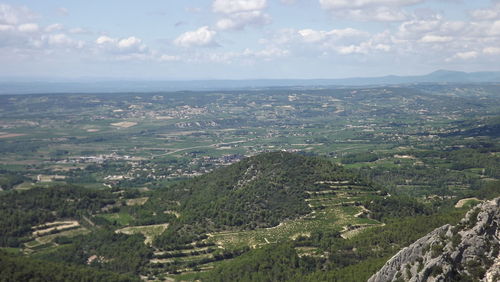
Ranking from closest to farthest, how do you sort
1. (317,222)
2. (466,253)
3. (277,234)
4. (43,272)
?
(466,253) < (43,272) < (277,234) < (317,222)

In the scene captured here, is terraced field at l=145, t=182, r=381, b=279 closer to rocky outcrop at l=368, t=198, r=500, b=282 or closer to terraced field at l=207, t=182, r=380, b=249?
terraced field at l=207, t=182, r=380, b=249

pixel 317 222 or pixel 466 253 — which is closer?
pixel 466 253

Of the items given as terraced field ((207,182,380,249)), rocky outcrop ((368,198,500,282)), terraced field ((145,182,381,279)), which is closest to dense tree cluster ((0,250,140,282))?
terraced field ((145,182,381,279))

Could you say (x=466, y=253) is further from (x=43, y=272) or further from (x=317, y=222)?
(x=43, y=272)

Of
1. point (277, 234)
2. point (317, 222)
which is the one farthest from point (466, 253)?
point (317, 222)

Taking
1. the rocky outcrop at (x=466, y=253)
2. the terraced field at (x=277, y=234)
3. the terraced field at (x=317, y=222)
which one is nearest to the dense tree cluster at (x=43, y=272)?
the terraced field at (x=277, y=234)

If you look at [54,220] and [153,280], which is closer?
Result: [153,280]


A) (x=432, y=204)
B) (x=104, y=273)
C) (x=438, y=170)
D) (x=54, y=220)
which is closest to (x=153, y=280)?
(x=104, y=273)

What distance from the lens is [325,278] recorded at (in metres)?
76.6

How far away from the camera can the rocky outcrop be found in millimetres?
45719

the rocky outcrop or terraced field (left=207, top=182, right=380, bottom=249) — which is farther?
terraced field (left=207, top=182, right=380, bottom=249)

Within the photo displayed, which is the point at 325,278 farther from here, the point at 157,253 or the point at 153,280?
the point at 157,253

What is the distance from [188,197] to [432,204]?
75.6m

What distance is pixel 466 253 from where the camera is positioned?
47.2 metres
